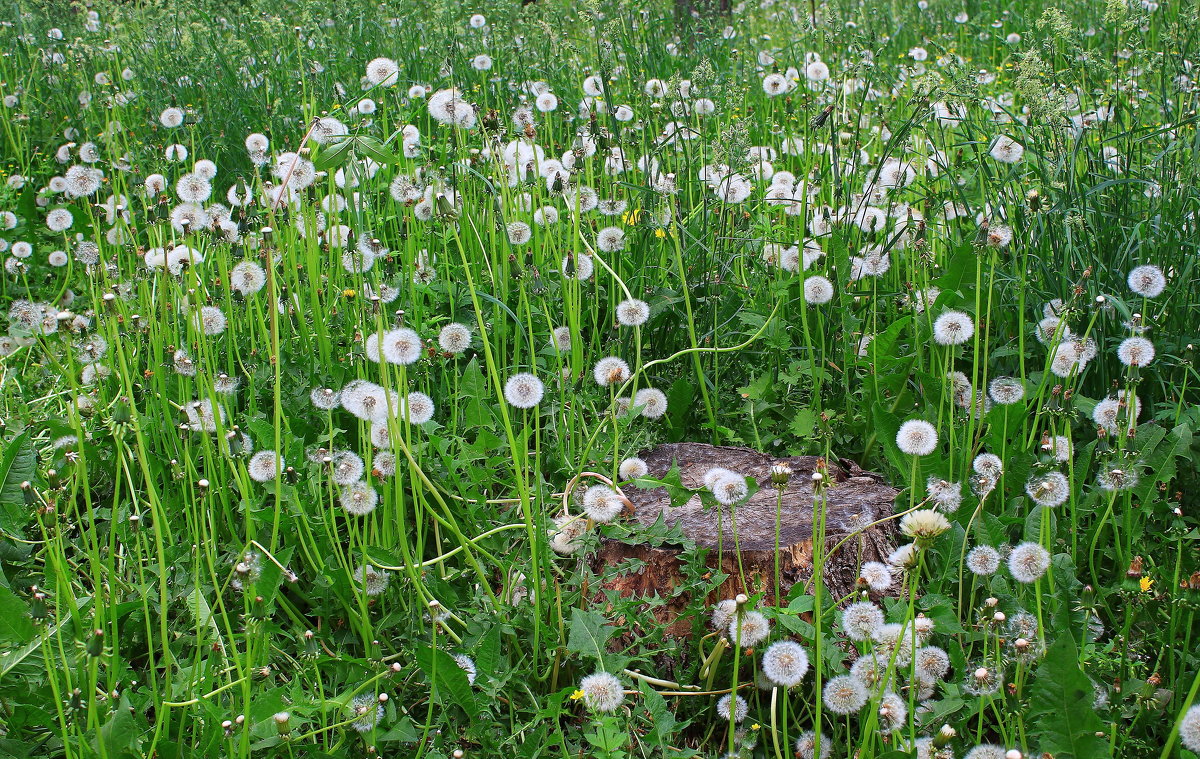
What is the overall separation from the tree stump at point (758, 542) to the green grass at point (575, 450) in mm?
54

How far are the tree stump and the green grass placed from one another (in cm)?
5

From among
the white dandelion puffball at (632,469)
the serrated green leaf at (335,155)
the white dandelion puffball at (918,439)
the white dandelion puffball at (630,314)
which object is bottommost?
the white dandelion puffball at (632,469)

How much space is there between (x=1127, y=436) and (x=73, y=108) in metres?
5.33

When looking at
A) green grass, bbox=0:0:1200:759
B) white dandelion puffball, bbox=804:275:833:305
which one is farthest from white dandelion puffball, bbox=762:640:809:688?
white dandelion puffball, bbox=804:275:833:305

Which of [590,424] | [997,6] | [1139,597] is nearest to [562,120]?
[590,424]

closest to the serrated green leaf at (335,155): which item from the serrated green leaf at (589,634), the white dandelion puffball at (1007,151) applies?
the serrated green leaf at (589,634)

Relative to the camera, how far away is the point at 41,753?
1.64 meters

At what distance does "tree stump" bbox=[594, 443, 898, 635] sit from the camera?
1973mm

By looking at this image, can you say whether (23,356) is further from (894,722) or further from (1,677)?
(894,722)

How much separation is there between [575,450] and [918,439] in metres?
0.94

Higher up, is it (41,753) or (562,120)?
(562,120)

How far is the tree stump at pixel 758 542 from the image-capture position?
1973 mm

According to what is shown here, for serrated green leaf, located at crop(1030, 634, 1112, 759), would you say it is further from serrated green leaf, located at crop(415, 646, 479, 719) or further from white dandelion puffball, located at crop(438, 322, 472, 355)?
white dandelion puffball, located at crop(438, 322, 472, 355)

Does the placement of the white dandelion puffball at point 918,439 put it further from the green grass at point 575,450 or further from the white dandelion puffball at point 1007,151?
the white dandelion puffball at point 1007,151
